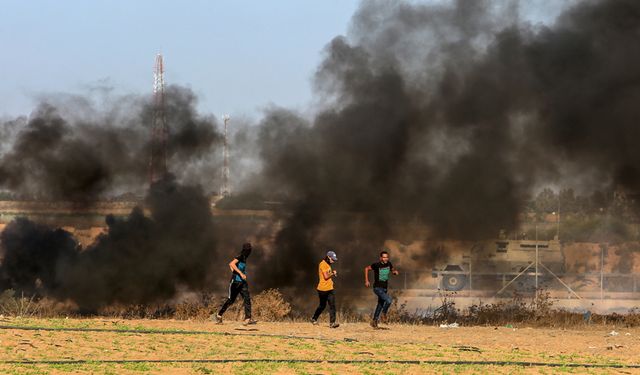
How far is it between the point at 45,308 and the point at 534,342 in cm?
1642

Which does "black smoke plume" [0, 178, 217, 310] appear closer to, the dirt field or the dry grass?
the dry grass

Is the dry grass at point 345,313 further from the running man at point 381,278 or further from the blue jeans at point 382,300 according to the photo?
the running man at point 381,278

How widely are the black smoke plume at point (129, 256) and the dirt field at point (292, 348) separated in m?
9.90

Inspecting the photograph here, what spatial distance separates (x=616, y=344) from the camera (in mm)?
24375

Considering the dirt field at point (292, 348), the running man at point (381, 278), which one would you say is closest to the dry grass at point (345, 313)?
the dirt field at point (292, 348)

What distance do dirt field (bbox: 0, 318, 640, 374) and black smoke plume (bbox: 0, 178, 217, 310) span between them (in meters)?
9.90

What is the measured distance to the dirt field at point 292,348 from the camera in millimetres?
18672

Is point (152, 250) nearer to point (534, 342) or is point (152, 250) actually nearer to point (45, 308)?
point (45, 308)

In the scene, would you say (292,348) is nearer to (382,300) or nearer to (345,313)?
(382,300)

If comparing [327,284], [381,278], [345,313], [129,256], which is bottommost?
[345,313]

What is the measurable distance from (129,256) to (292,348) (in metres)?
16.5

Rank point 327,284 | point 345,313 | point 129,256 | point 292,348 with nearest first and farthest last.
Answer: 1. point 292,348
2. point 327,284
3. point 345,313
4. point 129,256

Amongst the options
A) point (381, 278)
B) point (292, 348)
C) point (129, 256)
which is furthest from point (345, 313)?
point (292, 348)

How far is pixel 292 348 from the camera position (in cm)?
2155
